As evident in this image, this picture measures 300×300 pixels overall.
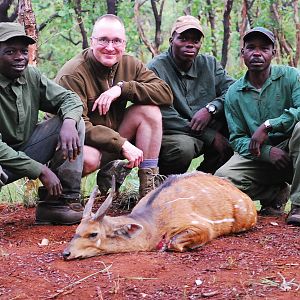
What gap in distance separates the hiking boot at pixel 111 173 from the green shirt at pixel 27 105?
1068 mm

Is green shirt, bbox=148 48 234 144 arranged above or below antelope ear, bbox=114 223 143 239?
above

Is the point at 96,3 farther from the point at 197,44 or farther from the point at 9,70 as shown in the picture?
the point at 9,70

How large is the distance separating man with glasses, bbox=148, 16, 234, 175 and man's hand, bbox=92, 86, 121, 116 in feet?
2.81

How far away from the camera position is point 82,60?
22.8ft

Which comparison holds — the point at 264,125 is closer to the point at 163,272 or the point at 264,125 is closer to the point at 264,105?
the point at 264,105

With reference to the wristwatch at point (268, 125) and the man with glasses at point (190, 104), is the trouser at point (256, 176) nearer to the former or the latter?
the wristwatch at point (268, 125)

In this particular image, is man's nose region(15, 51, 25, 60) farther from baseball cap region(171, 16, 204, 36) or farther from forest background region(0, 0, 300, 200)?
forest background region(0, 0, 300, 200)

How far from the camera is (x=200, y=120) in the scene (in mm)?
7363

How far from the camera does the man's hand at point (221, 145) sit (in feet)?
24.7

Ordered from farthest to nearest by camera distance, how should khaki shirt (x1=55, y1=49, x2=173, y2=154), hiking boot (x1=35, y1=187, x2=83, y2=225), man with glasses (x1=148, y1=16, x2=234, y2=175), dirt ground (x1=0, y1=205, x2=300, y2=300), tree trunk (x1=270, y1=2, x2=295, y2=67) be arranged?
tree trunk (x1=270, y1=2, x2=295, y2=67) < man with glasses (x1=148, y1=16, x2=234, y2=175) < khaki shirt (x1=55, y1=49, x2=173, y2=154) < hiking boot (x1=35, y1=187, x2=83, y2=225) < dirt ground (x1=0, y1=205, x2=300, y2=300)

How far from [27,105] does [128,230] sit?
171 cm

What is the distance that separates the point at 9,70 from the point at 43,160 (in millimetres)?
923

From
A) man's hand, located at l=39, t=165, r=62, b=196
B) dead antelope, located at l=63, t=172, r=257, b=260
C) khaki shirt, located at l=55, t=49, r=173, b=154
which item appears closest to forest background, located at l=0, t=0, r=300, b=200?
khaki shirt, located at l=55, t=49, r=173, b=154

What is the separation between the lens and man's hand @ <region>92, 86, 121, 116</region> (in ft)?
21.8
